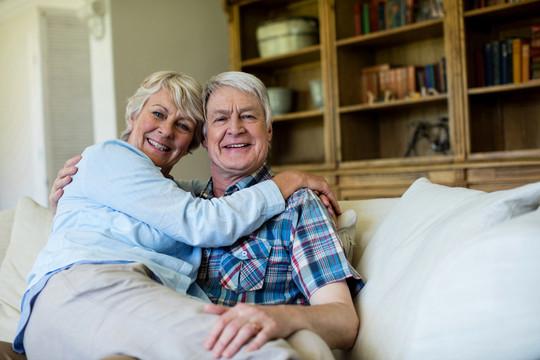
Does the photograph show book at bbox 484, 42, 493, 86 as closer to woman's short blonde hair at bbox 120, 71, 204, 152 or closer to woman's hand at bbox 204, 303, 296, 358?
woman's short blonde hair at bbox 120, 71, 204, 152

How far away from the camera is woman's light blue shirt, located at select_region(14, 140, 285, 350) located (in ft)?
4.19

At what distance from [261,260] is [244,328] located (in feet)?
1.63

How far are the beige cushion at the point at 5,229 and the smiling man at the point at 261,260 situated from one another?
2.68 feet

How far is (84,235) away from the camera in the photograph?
1.32 m

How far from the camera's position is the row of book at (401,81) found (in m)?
3.46

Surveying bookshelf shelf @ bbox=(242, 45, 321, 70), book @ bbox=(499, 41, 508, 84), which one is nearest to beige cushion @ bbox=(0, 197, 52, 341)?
bookshelf shelf @ bbox=(242, 45, 321, 70)

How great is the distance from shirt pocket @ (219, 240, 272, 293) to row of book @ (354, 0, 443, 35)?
2.37 metres

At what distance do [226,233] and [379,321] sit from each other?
0.40m

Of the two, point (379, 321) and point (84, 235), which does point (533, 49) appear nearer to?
point (379, 321)

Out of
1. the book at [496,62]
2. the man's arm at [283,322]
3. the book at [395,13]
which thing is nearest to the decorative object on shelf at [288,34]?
the book at [395,13]

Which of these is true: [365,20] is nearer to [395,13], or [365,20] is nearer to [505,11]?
[395,13]

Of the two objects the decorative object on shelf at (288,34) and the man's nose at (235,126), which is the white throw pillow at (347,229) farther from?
the decorative object on shelf at (288,34)

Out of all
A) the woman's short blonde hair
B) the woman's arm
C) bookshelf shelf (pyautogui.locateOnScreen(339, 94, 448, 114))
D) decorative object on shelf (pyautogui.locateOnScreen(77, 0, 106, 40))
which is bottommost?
the woman's arm

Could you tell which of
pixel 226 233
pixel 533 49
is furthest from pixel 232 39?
pixel 226 233
